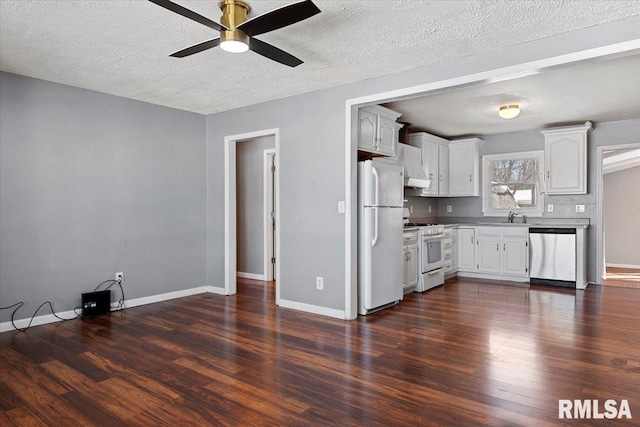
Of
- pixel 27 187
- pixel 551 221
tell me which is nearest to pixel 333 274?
pixel 27 187

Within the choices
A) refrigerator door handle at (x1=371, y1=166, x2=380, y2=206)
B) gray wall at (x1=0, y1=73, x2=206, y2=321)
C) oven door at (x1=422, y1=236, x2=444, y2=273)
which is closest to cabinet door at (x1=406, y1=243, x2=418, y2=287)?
oven door at (x1=422, y1=236, x2=444, y2=273)

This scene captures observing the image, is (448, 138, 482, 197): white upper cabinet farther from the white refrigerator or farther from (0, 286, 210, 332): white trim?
(0, 286, 210, 332): white trim

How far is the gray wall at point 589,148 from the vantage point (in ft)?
19.2

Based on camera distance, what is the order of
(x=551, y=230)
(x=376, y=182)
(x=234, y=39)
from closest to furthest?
(x=234, y=39)
(x=376, y=182)
(x=551, y=230)

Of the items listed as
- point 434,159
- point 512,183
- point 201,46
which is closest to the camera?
point 201,46

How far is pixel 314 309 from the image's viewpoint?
14.3 feet

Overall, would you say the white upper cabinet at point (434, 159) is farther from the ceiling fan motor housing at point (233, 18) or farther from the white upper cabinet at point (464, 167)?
the ceiling fan motor housing at point (233, 18)

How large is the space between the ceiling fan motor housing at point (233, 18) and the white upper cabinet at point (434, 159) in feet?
13.5

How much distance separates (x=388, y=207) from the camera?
176 inches

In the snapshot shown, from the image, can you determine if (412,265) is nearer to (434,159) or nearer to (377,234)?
(377,234)

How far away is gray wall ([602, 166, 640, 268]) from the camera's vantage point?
8.05 metres

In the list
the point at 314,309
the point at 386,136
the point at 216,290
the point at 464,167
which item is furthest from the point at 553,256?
the point at 216,290

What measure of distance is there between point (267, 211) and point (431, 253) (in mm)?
2547

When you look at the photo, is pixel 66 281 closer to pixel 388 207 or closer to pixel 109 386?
pixel 109 386
